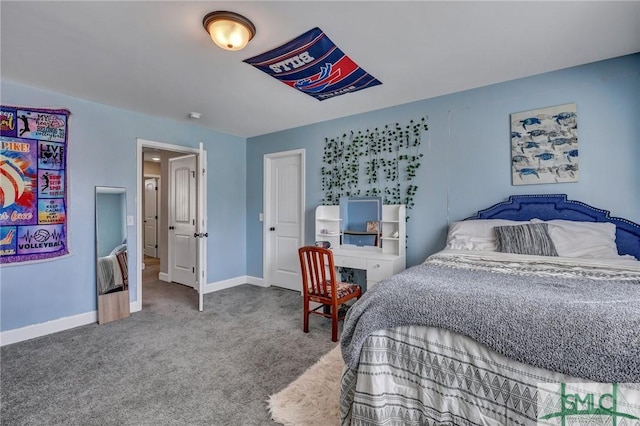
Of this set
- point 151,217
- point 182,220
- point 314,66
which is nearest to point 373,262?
point 314,66

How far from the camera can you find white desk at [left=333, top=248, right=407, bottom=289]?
10.4 ft

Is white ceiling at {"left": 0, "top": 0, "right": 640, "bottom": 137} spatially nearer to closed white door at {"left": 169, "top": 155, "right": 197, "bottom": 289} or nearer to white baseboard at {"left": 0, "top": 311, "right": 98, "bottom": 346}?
closed white door at {"left": 169, "top": 155, "right": 197, "bottom": 289}

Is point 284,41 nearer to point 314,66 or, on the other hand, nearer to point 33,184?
point 314,66

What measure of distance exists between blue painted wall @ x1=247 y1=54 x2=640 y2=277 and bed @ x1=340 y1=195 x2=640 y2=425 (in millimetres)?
833

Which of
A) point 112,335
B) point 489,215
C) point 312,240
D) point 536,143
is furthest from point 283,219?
point 536,143

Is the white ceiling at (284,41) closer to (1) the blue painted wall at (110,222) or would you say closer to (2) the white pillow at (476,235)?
(1) the blue painted wall at (110,222)

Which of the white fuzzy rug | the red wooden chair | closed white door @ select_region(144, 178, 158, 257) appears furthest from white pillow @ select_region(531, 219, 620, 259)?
closed white door @ select_region(144, 178, 158, 257)

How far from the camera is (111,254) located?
343 cm

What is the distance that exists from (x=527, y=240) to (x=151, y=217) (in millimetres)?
7730

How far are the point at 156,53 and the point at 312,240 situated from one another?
9.28ft

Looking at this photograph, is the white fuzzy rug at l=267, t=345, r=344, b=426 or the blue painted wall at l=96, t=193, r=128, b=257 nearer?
the white fuzzy rug at l=267, t=345, r=344, b=426

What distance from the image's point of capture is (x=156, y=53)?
2309 millimetres

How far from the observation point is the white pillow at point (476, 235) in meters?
2.67

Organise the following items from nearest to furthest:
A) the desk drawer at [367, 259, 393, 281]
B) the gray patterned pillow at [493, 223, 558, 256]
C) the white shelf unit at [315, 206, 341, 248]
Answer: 1. the gray patterned pillow at [493, 223, 558, 256]
2. the desk drawer at [367, 259, 393, 281]
3. the white shelf unit at [315, 206, 341, 248]
